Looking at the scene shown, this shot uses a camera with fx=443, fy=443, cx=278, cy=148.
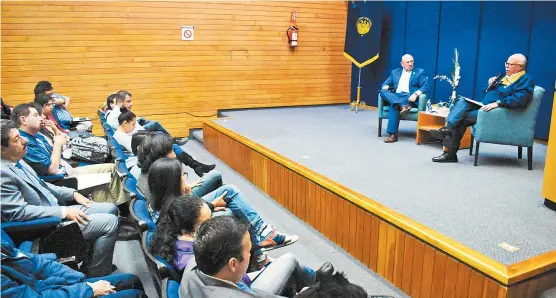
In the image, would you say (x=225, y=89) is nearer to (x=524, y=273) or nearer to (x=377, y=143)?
(x=377, y=143)

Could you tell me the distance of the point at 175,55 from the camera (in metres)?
6.78

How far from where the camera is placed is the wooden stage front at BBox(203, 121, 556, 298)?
1.92 m

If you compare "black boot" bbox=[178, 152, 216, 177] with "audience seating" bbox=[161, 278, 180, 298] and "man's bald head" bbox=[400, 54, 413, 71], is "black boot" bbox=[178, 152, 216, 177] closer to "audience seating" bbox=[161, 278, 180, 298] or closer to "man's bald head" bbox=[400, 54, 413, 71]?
"audience seating" bbox=[161, 278, 180, 298]

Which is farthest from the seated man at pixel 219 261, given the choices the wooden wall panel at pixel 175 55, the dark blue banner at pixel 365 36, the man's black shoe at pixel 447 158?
the dark blue banner at pixel 365 36

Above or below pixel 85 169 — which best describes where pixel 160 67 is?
above

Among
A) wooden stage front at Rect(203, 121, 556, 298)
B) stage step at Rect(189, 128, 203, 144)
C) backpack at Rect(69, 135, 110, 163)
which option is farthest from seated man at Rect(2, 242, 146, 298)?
stage step at Rect(189, 128, 203, 144)

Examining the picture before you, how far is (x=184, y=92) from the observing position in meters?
6.96

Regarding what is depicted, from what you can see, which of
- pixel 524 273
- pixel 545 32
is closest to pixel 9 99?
pixel 524 273

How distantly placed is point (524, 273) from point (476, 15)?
4.88 metres

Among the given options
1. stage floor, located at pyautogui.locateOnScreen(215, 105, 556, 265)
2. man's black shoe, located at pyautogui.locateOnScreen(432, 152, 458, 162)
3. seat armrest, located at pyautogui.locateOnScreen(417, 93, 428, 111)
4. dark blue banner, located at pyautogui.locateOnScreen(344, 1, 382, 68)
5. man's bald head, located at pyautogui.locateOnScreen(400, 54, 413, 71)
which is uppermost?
dark blue banner, located at pyautogui.locateOnScreen(344, 1, 382, 68)

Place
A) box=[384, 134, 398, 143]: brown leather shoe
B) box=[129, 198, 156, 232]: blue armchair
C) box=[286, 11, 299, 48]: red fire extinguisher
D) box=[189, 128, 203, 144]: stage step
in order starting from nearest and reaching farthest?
box=[129, 198, 156, 232]: blue armchair < box=[384, 134, 398, 143]: brown leather shoe < box=[189, 128, 203, 144]: stage step < box=[286, 11, 299, 48]: red fire extinguisher

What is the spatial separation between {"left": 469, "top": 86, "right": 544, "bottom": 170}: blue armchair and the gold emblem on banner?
374 centimetres

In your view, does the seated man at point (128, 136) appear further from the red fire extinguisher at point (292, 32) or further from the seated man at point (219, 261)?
the red fire extinguisher at point (292, 32)

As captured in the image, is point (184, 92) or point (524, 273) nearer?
point (524, 273)
